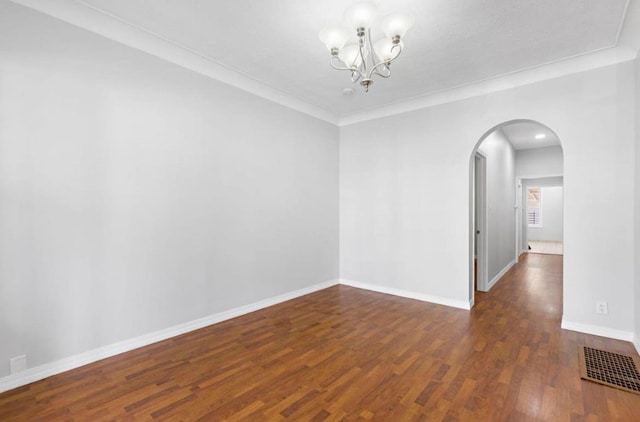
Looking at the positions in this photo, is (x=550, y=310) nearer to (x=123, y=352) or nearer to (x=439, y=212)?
(x=439, y=212)

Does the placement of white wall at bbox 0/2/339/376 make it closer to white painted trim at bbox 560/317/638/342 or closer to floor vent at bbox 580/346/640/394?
floor vent at bbox 580/346/640/394

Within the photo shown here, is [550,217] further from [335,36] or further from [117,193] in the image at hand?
[117,193]

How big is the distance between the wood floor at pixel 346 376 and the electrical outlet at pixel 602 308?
271mm

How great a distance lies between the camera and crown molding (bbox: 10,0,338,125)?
2.35m

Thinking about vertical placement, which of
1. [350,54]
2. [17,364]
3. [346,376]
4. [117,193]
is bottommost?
[346,376]

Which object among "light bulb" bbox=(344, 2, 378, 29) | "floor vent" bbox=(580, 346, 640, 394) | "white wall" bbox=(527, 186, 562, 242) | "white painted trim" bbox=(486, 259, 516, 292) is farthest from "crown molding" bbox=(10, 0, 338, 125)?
"white wall" bbox=(527, 186, 562, 242)

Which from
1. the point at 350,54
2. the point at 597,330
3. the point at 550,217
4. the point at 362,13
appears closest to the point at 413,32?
the point at 350,54

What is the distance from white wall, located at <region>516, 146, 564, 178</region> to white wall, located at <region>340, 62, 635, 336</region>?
517 centimetres

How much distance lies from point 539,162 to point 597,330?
237 inches

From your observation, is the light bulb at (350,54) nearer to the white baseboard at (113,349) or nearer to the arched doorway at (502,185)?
the arched doorway at (502,185)

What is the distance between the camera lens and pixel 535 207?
41.9 ft

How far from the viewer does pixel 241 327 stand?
10.9 feet

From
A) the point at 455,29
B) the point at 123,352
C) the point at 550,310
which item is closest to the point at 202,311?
the point at 123,352

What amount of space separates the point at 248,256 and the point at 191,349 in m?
1.26
